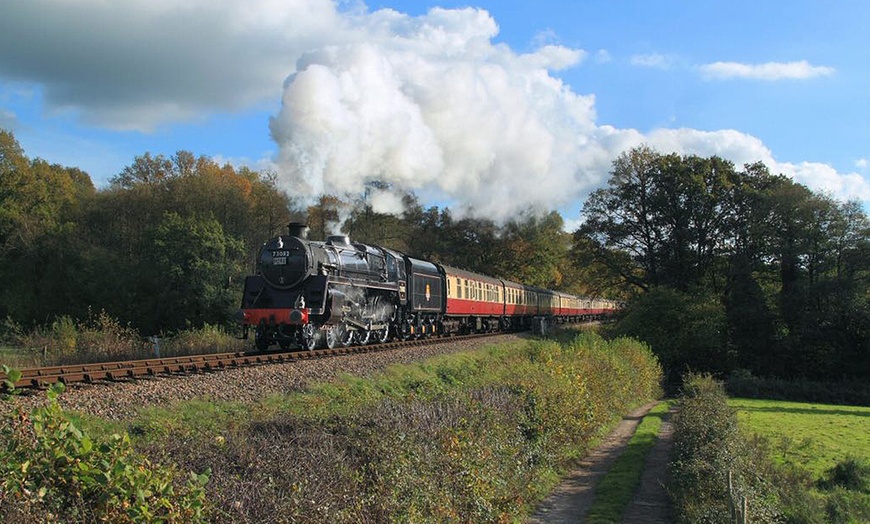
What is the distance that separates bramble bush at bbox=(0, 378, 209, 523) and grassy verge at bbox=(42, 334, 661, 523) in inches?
24.5

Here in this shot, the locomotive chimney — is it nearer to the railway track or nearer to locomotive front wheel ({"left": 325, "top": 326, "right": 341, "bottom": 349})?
locomotive front wheel ({"left": 325, "top": 326, "right": 341, "bottom": 349})

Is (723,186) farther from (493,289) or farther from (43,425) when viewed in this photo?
(43,425)

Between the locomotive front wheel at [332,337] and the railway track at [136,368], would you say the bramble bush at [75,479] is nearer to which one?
the railway track at [136,368]

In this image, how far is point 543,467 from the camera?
44.7 ft

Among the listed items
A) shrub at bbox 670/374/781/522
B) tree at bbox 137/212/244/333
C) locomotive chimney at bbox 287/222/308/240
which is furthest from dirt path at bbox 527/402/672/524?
tree at bbox 137/212/244/333

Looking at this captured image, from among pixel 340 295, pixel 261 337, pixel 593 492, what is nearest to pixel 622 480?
pixel 593 492

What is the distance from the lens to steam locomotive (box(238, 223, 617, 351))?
19250mm

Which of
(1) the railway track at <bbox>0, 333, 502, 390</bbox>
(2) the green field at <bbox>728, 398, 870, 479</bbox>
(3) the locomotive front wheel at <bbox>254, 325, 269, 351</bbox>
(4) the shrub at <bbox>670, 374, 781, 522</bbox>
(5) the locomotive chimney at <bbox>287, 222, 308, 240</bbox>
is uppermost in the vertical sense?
(5) the locomotive chimney at <bbox>287, 222, 308, 240</bbox>

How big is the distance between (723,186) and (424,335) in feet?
93.4

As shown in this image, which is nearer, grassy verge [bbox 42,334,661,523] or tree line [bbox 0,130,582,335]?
grassy verge [bbox 42,334,661,523]

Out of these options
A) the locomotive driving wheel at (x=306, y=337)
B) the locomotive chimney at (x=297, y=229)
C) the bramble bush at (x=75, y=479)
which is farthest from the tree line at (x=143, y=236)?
the bramble bush at (x=75, y=479)

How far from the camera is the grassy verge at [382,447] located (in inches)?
222

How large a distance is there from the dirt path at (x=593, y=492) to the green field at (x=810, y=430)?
151 inches

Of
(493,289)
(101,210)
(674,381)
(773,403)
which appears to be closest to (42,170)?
(101,210)
